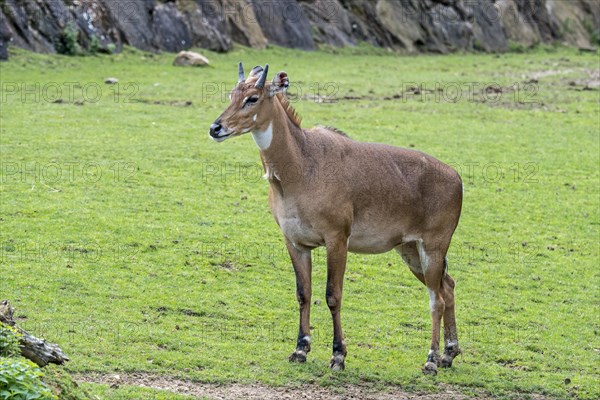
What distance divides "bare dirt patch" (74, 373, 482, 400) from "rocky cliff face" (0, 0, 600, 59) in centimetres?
1727

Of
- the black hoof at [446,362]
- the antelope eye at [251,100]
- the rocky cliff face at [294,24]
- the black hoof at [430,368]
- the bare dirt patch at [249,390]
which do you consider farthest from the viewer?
the rocky cliff face at [294,24]

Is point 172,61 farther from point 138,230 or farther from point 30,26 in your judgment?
point 138,230

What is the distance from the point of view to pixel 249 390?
Result: 962 centimetres

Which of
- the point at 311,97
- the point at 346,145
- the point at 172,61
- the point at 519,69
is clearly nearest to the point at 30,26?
the point at 172,61

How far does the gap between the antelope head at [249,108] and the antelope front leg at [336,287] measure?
4.74 ft

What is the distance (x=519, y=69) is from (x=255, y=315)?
911 inches

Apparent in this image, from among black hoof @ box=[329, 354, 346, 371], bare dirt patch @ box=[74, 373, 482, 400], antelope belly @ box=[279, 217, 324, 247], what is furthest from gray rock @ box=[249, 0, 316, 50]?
bare dirt patch @ box=[74, 373, 482, 400]

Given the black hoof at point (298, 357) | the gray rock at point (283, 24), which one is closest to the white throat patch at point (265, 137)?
the black hoof at point (298, 357)

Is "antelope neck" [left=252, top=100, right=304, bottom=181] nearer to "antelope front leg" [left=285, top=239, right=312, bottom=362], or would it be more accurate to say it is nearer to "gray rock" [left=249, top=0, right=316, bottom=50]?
"antelope front leg" [left=285, top=239, right=312, bottom=362]

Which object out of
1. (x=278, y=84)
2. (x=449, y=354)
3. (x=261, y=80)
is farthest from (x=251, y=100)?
(x=449, y=354)

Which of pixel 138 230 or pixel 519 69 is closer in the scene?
pixel 138 230

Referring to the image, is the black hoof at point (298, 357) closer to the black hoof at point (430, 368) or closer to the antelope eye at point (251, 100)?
the black hoof at point (430, 368)

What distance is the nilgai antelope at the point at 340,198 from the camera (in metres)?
10.3

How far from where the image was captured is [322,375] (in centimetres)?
1013
